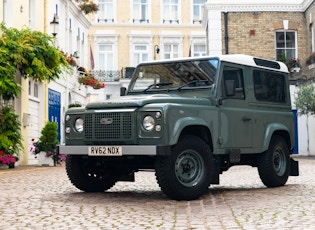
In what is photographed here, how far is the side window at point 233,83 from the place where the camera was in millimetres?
10078

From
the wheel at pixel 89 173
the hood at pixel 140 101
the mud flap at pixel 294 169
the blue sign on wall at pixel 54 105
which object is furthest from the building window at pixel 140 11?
the hood at pixel 140 101

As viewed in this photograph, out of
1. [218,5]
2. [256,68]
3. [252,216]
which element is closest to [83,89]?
[218,5]

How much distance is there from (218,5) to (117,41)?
18146mm

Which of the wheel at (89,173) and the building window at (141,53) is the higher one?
the building window at (141,53)

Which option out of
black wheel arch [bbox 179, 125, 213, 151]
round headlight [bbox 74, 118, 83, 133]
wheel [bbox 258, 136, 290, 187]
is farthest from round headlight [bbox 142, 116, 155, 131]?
wheel [bbox 258, 136, 290, 187]

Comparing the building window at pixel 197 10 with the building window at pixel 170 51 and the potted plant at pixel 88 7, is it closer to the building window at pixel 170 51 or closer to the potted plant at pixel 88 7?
the building window at pixel 170 51

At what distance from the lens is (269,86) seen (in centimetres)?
1170

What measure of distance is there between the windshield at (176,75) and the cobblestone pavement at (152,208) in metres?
1.73

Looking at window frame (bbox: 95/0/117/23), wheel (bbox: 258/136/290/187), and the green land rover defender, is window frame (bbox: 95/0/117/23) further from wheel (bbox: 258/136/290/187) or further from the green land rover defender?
wheel (bbox: 258/136/290/187)

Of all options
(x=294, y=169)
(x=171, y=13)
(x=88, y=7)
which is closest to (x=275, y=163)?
(x=294, y=169)

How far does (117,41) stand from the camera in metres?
46.3

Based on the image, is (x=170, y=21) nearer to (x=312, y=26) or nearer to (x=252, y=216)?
(x=312, y=26)

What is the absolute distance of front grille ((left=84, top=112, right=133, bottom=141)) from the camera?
9.25 m

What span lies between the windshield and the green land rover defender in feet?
0.06
